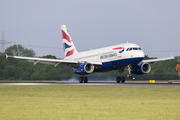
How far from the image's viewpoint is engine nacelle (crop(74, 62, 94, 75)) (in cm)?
4409

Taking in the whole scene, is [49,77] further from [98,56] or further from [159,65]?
[159,65]

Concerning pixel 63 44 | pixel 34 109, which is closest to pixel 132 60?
pixel 63 44

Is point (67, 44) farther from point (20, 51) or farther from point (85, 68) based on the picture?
point (20, 51)

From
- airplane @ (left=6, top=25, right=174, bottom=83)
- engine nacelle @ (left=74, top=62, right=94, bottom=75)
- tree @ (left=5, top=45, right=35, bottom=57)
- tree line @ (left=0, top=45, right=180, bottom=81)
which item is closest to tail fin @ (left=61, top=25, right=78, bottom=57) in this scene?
tree line @ (left=0, top=45, right=180, bottom=81)

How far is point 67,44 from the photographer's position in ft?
191

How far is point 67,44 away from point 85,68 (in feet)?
49.2

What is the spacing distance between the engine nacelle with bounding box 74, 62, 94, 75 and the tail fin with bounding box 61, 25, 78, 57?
37.8ft

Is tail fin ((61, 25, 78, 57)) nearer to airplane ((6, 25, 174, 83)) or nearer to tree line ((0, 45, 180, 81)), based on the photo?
tree line ((0, 45, 180, 81))

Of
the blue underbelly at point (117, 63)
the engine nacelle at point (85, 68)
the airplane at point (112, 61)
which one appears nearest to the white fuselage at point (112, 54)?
the airplane at point (112, 61)

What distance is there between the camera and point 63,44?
195 feet

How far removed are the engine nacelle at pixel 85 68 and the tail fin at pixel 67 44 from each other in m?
11.5

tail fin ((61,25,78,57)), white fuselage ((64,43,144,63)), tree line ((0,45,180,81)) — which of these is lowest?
tree line ((0,45,180,81))

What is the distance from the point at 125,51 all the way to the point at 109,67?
3970mm

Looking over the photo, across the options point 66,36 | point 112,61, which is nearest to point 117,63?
point 112,61
